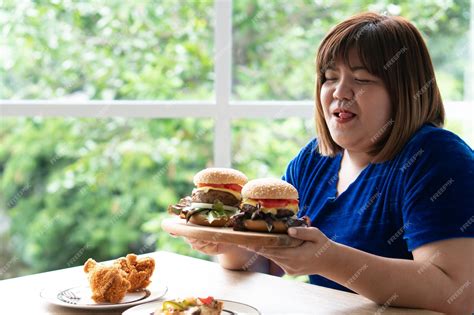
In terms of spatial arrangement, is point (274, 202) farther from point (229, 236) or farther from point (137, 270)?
point (137, 270)

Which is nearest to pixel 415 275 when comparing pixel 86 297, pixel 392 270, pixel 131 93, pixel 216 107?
pixel 392 270

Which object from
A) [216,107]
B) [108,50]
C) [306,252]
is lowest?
[306,252]

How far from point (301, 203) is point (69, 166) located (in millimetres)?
2135

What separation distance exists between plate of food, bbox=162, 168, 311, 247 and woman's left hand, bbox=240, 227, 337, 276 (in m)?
0.02

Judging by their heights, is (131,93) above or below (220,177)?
above

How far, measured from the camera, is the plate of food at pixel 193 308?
163cm

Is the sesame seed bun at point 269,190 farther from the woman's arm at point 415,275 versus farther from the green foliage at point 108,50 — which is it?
the green foliage at point 108,50

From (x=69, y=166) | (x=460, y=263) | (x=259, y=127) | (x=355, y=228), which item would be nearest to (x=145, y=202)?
(x=69, y=166)

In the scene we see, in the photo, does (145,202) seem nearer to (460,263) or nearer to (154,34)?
(154,34)

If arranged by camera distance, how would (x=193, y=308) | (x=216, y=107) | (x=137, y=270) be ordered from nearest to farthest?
1. (x=193, y=308)
2. (x=137, y=270)
3. (x=216, y=107)

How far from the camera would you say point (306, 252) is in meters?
1.81

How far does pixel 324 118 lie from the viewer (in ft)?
7.77

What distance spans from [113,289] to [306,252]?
1.50 ft

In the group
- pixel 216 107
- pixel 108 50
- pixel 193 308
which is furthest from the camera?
Answer: pixel 108 50
